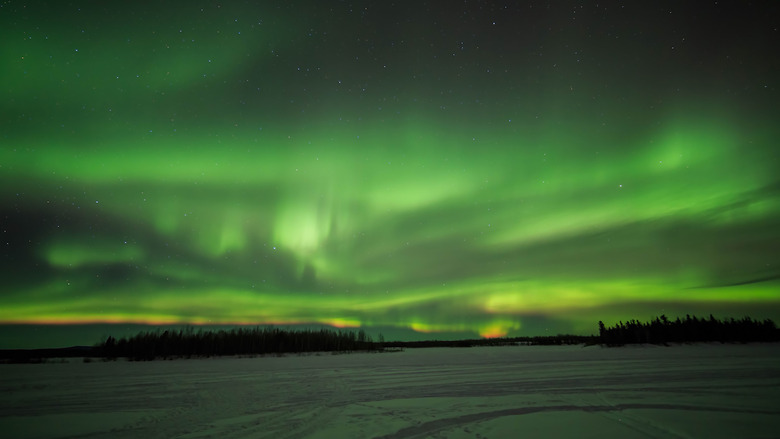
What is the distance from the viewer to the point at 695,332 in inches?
3120

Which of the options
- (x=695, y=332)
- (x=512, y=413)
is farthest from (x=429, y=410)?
(x=695, y=332)

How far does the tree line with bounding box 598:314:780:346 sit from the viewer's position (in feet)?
251

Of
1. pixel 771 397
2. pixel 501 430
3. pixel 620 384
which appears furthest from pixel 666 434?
pixel 620 384

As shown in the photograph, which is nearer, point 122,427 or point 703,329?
point 122,427

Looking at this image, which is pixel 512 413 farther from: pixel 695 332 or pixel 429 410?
pixel 695 332

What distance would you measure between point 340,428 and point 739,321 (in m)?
108

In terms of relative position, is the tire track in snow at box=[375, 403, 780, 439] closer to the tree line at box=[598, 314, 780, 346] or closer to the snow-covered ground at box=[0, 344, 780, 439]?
the snow-covered ground at box=[0, 344, 780, 439]

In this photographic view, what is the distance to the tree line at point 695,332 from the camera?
76438 mm

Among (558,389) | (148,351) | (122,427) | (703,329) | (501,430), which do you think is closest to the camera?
(501,430)

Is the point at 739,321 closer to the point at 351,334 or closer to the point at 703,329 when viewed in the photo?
the point at 703,329

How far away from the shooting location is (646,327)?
82875 mm

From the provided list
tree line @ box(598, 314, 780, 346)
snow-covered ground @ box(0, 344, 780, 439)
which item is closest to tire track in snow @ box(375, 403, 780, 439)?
snow-covered ground @ box(0, 344, 780, 439)

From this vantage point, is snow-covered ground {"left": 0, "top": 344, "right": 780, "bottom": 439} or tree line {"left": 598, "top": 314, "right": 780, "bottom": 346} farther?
tree line {"left": 598, "top": 314, "right": 780, "bottom": 346}

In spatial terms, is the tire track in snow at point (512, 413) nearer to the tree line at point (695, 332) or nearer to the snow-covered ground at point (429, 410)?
the snow-covered ground at point (429, 410)
